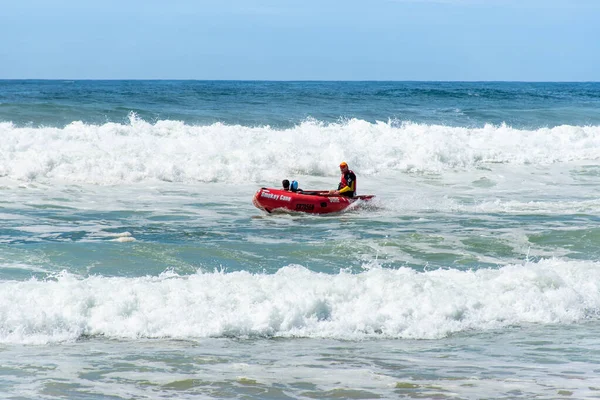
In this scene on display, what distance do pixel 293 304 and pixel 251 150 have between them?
16.7 meters

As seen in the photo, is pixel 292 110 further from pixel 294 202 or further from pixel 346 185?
pixel 294 202

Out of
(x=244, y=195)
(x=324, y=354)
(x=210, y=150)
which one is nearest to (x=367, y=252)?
(x=324, y=354)

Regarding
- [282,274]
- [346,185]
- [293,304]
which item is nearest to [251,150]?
[346,185]

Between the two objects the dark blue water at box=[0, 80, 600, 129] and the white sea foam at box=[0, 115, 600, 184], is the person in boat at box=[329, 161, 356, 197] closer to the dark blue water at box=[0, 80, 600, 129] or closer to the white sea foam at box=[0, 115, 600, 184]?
the white sea foam at box=[0, 115, 600, 184]

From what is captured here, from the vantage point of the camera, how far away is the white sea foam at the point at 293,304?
9.06 meters

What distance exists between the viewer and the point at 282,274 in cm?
1080

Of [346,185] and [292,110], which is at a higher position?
[292,110]

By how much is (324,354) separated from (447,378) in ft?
4.62

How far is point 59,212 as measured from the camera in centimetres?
1695

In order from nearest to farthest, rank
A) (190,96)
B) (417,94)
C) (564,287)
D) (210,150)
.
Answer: (564,287) → (210,150) → (190,96) → (417,94)

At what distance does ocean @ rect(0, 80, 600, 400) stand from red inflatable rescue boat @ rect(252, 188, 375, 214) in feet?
1.00

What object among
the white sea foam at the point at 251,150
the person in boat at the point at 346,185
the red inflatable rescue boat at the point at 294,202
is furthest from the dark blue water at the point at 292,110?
the person in boat at the point at 346,185

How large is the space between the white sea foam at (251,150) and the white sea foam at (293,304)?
1214 cm

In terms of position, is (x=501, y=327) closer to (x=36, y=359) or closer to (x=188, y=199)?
(x=36, y=359)
